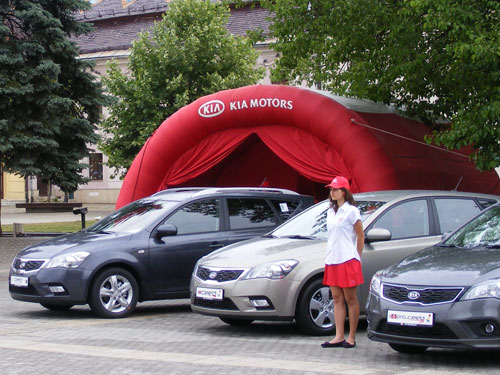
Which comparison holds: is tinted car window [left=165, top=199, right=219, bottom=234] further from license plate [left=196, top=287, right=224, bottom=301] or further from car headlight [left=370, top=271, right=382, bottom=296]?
car headlight [left=370, top=271, right=382, bottom=296]

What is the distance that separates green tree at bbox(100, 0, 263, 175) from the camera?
38.0m

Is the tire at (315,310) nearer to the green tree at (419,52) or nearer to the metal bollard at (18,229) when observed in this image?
the green tree at (419,52)

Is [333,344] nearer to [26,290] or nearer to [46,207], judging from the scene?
[26,290]

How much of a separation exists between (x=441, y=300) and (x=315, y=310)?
2523 millimetres

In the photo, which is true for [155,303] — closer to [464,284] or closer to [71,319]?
[71,319]

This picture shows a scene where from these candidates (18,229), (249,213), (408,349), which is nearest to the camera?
(408,349)

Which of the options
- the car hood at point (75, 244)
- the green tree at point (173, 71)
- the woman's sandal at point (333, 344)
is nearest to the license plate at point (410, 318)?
the woman's sandal at point (333, 344)

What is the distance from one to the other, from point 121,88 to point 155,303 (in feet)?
84.9

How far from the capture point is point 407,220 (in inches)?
422

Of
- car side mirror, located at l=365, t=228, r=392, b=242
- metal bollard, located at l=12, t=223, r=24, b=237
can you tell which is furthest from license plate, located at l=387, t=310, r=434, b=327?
metal bollard, located at l=12, t=223, r=24, b=237

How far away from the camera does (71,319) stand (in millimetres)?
12062

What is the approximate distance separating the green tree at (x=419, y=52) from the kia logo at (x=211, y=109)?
2153 millimetres

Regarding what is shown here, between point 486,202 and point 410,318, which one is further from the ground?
point 486,202

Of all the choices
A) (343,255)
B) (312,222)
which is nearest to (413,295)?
(343,255)
